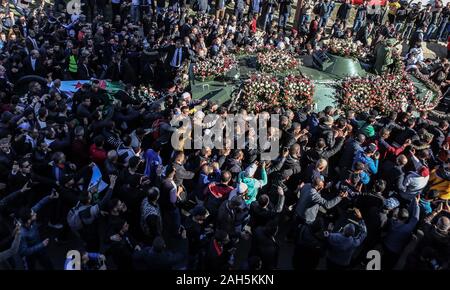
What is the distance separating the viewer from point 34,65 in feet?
40.9

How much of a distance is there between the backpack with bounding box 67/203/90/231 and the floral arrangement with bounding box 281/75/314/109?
18.8 ft

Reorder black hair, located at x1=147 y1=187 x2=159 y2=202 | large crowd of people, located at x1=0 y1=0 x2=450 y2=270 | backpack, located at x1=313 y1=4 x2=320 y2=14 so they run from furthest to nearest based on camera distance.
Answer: backpack, located at x1=313 y1=4 x2=320 y2=14 < black hair, located at x1=147 y1=187 x2=159 y2=202 < large crowd of people, located at x1=0 y1=0 x2=450 y2=270

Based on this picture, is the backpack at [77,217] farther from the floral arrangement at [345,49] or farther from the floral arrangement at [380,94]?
the floral arrangement at [345,49]

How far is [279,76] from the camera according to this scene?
1149 cm

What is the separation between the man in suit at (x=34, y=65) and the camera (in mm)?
12391

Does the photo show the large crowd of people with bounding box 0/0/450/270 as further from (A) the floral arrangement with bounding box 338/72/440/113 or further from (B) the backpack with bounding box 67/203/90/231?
(A) the floral arrangement with bounding box 338/72/440/113

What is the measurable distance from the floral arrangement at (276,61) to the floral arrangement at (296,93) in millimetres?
856

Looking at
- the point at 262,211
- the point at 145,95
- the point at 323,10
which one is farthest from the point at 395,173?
the point at 323,10

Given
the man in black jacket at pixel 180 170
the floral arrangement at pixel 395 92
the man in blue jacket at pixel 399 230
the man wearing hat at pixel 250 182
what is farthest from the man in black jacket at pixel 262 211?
the floral arrangement at pixel 395 92

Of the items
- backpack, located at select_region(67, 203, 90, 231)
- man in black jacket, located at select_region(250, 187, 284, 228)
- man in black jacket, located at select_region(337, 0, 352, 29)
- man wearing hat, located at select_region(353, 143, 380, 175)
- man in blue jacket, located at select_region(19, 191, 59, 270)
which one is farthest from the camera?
man in black jacket, located at select_region(337, 0, 352, 29)

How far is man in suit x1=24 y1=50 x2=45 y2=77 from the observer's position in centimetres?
1239

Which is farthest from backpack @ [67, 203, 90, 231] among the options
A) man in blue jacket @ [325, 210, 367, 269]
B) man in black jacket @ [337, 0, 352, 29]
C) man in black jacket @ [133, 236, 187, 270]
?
man in black jacket @ [337, 0, 352, 29]

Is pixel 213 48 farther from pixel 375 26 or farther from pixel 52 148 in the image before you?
pixel 375 26

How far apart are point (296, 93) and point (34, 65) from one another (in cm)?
743
